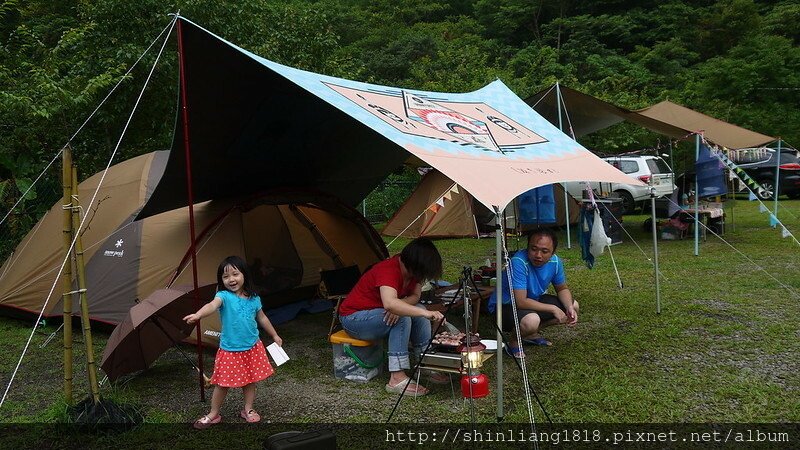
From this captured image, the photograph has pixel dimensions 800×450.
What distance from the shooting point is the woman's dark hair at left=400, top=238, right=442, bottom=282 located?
388cm

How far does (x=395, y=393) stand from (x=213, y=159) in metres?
2.43

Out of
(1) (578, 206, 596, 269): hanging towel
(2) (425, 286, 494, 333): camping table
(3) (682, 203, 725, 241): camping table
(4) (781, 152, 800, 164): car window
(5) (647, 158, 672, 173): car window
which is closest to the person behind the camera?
(2) (425, 286, 494, 333): camping table

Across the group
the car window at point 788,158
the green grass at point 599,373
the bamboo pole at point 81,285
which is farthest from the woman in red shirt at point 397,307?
the car window at point 788,158

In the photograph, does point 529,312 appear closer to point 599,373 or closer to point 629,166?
point 599,373

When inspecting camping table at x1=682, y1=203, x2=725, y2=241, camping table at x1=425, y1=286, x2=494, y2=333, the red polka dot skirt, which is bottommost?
camping table at x1=682, y1=203, x2=725, y2=241

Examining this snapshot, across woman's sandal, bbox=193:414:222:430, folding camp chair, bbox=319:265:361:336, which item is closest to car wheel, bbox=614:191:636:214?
folding camp chair, bbox=319:265:361:336

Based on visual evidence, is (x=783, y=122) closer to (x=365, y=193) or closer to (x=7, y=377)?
(x=365, y=193)

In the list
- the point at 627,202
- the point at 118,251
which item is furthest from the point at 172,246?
the point at 627,202

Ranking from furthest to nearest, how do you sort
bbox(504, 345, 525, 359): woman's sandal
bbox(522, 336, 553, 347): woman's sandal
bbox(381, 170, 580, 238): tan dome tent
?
bbox(381, 170, 580, 238): tan dome tent, bbox(522, 336, 553, 347): woman's sandal, bbox(504, 345, 525, 359): woman's sandal

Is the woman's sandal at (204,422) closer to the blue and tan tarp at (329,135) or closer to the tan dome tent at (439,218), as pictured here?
the blue and tan tarp at (329,135)

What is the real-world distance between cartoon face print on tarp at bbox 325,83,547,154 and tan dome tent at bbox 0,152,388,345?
5.17 feet

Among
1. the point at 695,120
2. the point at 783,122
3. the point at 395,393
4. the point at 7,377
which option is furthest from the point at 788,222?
the point at 7,377

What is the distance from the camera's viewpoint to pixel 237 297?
353 centimetres

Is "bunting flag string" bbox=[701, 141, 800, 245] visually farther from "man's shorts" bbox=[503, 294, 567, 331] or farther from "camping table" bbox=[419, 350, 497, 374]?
"camping table" bbox=[419, 350, 497, 374]
